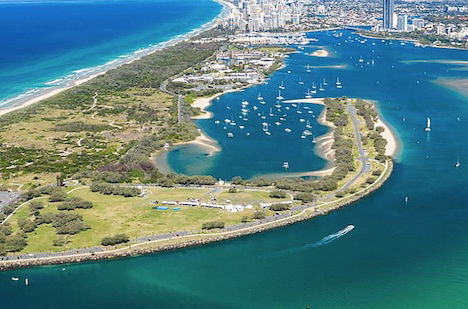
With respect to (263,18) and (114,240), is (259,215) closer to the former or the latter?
(114,240)

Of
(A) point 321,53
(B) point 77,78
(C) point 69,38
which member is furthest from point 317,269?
(C) point 69,38

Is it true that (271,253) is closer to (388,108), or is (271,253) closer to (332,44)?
(388,108)

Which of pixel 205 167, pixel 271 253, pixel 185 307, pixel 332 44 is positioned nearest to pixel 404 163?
pixel 205 167

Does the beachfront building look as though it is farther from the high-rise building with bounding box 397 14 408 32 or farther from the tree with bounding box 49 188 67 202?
the tree with bounding box 49 188 67 202

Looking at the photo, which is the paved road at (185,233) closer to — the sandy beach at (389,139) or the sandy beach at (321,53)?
the sandy beach at (389,139)

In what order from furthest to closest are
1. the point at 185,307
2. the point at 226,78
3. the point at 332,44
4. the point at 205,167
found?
the point at 332,44 → the point at 226,78 → the point at 205,167 → the point at 185,307

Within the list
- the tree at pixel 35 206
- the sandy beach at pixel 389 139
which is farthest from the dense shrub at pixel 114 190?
the sandy beach at pixel 389 139
